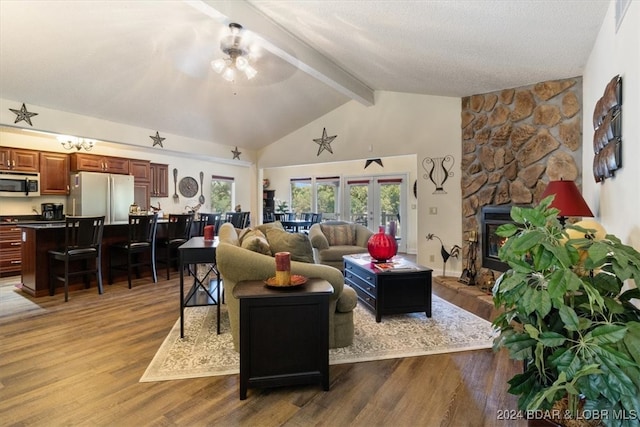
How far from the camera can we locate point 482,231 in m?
4.76

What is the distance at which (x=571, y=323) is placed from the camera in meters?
1.21

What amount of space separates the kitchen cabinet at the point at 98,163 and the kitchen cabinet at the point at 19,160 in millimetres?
538

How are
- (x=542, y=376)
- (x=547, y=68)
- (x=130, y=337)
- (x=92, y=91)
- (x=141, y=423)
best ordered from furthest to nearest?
(x=92, y=91) < (x=547, y=68) < (x=130, y=337) < (x=141, y=423) < (x=542, y=376)

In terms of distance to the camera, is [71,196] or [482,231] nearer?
[482,231]

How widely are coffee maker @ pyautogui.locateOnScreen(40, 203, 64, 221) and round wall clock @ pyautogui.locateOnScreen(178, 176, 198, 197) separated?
2.39 m

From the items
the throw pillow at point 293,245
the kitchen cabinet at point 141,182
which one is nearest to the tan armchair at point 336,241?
the throw pillow at point 293,245

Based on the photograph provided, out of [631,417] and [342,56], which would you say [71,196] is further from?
[631,417]

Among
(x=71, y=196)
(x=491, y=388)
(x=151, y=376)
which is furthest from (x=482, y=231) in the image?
(x=71, y=196)

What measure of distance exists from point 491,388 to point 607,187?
1.68 meters

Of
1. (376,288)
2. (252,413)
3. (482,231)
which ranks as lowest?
(252,413)

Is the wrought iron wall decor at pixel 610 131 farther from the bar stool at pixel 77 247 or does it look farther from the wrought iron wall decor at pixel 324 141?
the bar stool at pixel 77 247

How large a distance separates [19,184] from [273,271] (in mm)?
6112

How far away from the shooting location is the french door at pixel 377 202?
27.6ft

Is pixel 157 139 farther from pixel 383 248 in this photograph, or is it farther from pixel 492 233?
pixel 492 233
